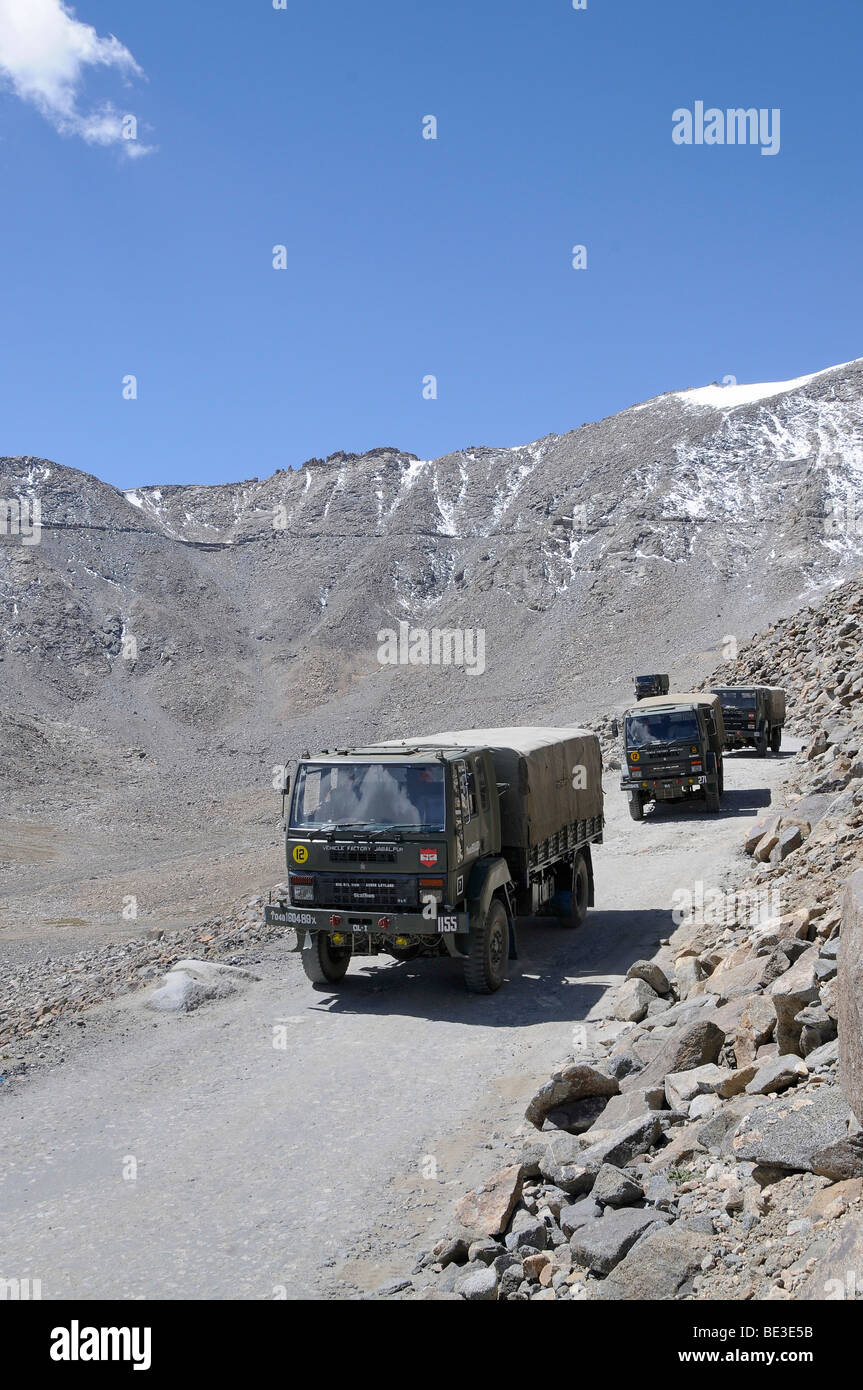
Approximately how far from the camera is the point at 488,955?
11.7 metres

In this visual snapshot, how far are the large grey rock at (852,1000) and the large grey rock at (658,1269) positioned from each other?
3.27 feet

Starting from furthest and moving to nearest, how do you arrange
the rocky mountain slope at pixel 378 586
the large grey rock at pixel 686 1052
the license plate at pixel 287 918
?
the rocky mountain slope at pixel 378 586 → the license plate at pixel 287 918 → the large grey rock at pixel 686 1052

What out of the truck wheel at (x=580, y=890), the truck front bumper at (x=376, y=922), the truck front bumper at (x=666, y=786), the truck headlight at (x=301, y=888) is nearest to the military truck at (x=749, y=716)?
the truck front bumper at (x=666, y=786)

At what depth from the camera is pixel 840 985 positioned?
496 cm

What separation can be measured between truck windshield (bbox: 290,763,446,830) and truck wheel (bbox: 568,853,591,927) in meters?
4.47

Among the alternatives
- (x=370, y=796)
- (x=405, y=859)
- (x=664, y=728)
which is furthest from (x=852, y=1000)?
(x=664, y=728)

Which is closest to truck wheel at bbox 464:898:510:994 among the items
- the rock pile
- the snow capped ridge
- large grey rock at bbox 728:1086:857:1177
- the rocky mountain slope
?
the rock pile

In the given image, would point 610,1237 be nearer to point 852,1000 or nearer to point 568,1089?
point 852,1000

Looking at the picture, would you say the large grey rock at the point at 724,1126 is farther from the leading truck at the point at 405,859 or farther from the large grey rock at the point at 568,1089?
the leading truck at the point at 405,859

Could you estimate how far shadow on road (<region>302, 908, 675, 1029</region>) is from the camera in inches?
447

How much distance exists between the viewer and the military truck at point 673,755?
24.3 metres

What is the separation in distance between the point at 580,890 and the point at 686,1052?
775 cm

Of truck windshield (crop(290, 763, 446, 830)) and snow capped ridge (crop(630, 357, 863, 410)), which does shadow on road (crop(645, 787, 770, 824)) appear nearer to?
truck windshield (crop(290, 763, 446, 830))

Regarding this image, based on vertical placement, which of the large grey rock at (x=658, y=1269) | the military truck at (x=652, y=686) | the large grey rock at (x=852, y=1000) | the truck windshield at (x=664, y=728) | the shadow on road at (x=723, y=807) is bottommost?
the shadow on road at (x=723, y=807)
